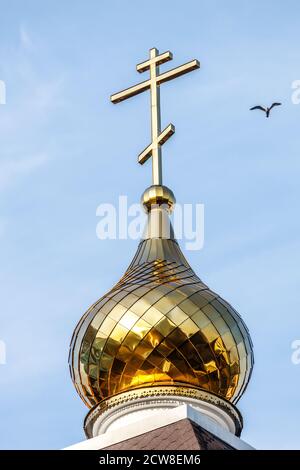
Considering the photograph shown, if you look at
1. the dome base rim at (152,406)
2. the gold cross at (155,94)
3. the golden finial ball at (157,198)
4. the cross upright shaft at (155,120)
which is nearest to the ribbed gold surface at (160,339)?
the dome base rim at (152,406)

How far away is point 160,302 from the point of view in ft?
65.2

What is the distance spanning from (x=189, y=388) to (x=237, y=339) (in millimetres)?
1094

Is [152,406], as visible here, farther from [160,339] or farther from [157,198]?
[157,198]

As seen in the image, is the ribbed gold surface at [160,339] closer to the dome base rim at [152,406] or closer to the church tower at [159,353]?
the church tower at [159,353]

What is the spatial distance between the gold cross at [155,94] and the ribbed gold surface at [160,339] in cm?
177

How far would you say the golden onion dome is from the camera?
19.4 meters

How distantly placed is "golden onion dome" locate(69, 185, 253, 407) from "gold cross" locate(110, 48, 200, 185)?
63.4 inches

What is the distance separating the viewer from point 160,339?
1947 cm

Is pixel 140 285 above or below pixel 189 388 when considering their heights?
above

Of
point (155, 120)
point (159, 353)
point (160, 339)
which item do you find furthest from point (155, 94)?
point (159, 353)
